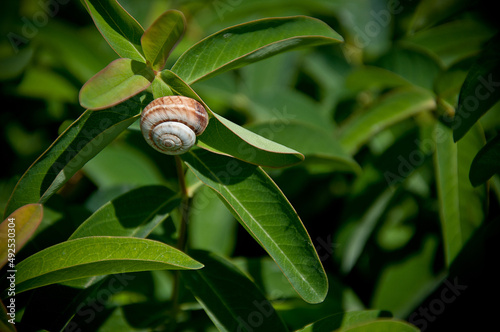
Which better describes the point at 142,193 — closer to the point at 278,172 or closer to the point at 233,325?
the point at 233,325

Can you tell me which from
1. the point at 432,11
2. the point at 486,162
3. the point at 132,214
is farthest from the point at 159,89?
the point at 432,11

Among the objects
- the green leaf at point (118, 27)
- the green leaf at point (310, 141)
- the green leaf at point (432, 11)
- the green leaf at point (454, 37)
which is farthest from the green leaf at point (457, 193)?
the green leaf at point (118, 27)

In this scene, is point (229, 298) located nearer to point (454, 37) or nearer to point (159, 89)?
point (159, 89)

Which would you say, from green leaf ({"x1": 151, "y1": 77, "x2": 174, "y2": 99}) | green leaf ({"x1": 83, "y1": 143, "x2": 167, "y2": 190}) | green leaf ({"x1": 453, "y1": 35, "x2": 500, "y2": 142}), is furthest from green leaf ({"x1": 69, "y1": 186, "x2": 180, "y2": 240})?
green leaf ({"x1": 453, "y1": 35, "x2": 500, "y2": 142})

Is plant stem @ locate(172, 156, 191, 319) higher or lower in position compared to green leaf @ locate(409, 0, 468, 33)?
lower

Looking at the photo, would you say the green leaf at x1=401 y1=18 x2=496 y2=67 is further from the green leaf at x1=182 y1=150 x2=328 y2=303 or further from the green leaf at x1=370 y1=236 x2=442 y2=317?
the green leaf at x1=182 y1=150 x2=328 y2=303

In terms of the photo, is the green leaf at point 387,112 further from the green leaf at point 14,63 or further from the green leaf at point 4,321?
the green leaf at point 14,63
